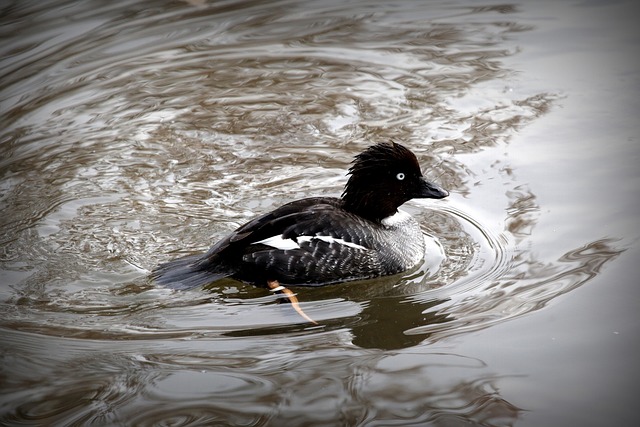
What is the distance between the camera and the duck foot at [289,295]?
17.7 feet

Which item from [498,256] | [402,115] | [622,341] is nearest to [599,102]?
[402,115]

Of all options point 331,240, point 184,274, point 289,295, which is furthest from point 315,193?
point 184,274

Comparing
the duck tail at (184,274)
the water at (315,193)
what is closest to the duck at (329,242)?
the duck tail at (184,274)

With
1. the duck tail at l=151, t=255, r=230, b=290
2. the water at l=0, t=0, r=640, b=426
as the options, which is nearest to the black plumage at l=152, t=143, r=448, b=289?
the duck tail at l=151, t=255, r=230, b=290

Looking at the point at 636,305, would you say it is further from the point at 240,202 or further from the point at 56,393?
the point at 56,393

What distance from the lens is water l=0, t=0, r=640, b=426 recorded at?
4738 millimetres

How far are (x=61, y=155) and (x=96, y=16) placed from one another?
11.1 ft

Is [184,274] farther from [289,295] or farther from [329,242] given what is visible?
[329,242]

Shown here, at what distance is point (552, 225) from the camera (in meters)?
6.23

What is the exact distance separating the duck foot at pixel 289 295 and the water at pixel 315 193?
0.08m

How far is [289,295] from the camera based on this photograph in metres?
5.64

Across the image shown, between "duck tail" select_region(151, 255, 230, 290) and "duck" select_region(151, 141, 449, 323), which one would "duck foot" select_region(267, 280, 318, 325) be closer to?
"duck" select_region(151, 141, 449, 323)

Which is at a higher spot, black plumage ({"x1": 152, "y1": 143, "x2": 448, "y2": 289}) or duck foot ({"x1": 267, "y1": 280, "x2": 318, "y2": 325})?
black plumage ({"x1": 152, "y1": 143, "x2": 448, "y2": 289})

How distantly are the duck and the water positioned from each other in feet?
0.41
